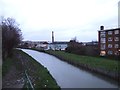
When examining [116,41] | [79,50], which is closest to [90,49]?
[79,50]

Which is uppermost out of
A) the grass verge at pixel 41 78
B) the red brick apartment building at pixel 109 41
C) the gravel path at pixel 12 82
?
the red brick apartment building at pixel 109 41

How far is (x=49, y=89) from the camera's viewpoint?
17078 millimetres

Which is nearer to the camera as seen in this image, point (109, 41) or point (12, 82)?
point (12, 82)

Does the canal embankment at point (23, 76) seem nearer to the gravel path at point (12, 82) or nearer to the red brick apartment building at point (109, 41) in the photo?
the gravel path at point (12, 82)

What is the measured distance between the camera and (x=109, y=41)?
73.8 metres

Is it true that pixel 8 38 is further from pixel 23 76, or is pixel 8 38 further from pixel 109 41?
pixel 109 41

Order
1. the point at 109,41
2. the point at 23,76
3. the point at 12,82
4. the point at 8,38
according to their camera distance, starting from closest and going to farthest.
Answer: the point at 12,82
the point at 23,76
the point at 8,38
the point at 109,41

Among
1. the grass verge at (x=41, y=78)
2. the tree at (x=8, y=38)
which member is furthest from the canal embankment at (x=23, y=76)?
the tree at (x=8, y=38)

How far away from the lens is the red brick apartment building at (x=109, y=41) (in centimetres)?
7044

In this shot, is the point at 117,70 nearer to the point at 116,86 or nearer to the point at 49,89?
the point at 116,86

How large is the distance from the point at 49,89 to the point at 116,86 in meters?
10.3

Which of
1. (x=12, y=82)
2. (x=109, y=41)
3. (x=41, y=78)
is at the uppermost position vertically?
(x=109, y=41)

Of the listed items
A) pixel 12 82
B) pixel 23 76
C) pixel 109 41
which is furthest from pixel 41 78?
pixel 109 41

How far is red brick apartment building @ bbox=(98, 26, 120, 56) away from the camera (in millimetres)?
A: 70438
